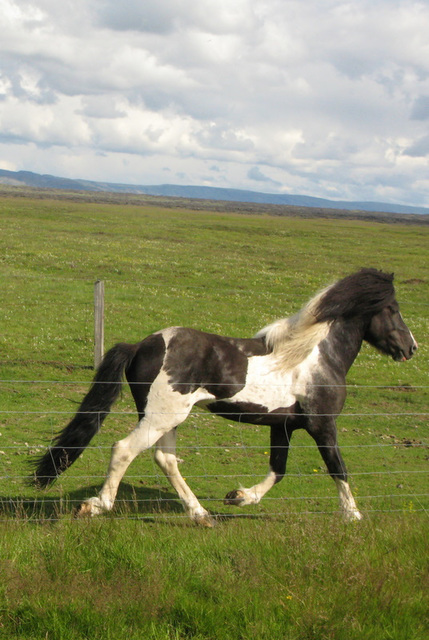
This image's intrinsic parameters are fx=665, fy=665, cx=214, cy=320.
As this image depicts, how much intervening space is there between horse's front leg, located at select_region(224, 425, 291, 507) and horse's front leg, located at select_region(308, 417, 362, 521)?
0.42m

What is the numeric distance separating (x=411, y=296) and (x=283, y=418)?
877 inches

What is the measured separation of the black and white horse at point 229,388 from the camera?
273 inches

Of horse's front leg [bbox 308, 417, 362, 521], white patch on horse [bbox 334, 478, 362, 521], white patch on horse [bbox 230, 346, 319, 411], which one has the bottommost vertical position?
white patch on horse [bbox 334, 478, 362, 521]

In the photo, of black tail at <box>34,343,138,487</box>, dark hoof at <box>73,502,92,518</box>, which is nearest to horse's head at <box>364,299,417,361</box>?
black tail at <box>34,343,138,487</box>

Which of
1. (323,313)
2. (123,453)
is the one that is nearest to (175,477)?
(123,453)

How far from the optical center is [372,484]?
9.31m

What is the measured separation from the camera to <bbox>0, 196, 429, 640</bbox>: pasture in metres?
4.34

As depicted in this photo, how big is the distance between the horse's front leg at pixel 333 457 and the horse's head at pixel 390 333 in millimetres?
1383

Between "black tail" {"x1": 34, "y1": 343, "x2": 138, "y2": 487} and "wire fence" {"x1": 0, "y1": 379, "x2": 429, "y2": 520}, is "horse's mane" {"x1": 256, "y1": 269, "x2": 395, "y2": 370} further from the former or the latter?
"black tail" {"x1": 34, "y1": 343, "x2": 138, "y2": 487}

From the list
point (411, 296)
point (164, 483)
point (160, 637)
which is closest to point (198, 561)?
point (160, 637)

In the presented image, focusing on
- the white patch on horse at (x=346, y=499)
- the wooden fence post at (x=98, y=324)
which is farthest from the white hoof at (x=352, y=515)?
the wooden fence post at (x=98, y=324)

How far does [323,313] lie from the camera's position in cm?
772

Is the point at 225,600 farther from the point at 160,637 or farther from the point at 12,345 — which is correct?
the point at 12,345

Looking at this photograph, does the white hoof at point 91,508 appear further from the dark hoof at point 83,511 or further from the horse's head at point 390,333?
the horse's head at point 390,333
